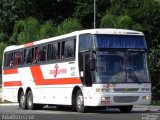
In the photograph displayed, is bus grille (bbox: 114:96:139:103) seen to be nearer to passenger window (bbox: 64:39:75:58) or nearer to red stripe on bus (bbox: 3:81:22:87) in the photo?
passenger window (bbox: 64:39:75:58)

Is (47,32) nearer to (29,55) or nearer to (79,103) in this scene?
(29,55)

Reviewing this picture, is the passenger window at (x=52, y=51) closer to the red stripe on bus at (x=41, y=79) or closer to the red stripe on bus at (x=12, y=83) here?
the red stripe on bus at (x=41, y=79)

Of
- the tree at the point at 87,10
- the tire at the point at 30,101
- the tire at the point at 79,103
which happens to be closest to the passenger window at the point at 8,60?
the tire at the point at 30,101

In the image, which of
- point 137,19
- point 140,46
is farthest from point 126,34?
point 137,19

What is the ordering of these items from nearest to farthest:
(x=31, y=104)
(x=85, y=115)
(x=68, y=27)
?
(x=85, y=115) < (x=31, y=104) < (x=68, y=27)

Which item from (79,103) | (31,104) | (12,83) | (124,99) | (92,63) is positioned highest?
(92,63)

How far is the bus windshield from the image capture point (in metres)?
22.2

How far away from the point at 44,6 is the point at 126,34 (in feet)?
154

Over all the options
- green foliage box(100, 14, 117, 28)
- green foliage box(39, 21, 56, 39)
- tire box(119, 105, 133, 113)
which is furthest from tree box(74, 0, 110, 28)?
tire box(119, 105, 133, 113)

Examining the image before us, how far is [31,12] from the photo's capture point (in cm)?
6812

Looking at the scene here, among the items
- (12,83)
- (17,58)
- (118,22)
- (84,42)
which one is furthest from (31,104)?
(118,22)

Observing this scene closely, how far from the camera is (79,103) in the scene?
76.5ft

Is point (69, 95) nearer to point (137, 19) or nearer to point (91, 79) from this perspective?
point (91, 79)

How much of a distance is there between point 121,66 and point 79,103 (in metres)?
2.46
